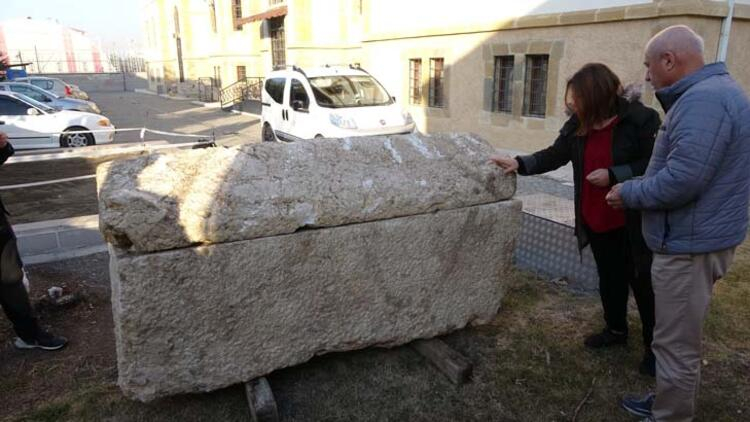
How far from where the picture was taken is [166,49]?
123 ft

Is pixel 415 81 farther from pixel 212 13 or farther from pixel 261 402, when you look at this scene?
pixel 212 13

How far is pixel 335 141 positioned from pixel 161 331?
123 centimetres

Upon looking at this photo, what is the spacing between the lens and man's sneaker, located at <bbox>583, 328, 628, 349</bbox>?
9.77ft

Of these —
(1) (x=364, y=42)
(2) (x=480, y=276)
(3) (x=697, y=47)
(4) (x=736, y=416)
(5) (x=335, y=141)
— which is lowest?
(4) (x=736, y=416)

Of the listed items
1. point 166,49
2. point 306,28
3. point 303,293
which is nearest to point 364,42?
point 306,28

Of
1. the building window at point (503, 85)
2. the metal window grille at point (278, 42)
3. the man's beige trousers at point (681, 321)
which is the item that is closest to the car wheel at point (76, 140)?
the building window at point (503, 85)

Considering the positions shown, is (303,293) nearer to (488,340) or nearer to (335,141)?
(335,141)

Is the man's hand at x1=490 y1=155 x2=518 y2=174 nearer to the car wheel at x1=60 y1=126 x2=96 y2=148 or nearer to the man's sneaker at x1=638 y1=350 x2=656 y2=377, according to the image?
the man's sneaker at x1=638 y1=350 x2=656 y2=377

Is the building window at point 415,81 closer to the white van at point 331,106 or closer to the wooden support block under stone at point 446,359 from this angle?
the white van at point 331,106

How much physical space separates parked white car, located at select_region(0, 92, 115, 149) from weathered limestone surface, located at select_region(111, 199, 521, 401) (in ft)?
30.8

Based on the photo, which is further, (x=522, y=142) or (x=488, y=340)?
(x=522, y=142)

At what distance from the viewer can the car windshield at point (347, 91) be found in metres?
9.49

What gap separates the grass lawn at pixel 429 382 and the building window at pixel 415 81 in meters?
10.1

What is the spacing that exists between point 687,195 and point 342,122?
740cm
